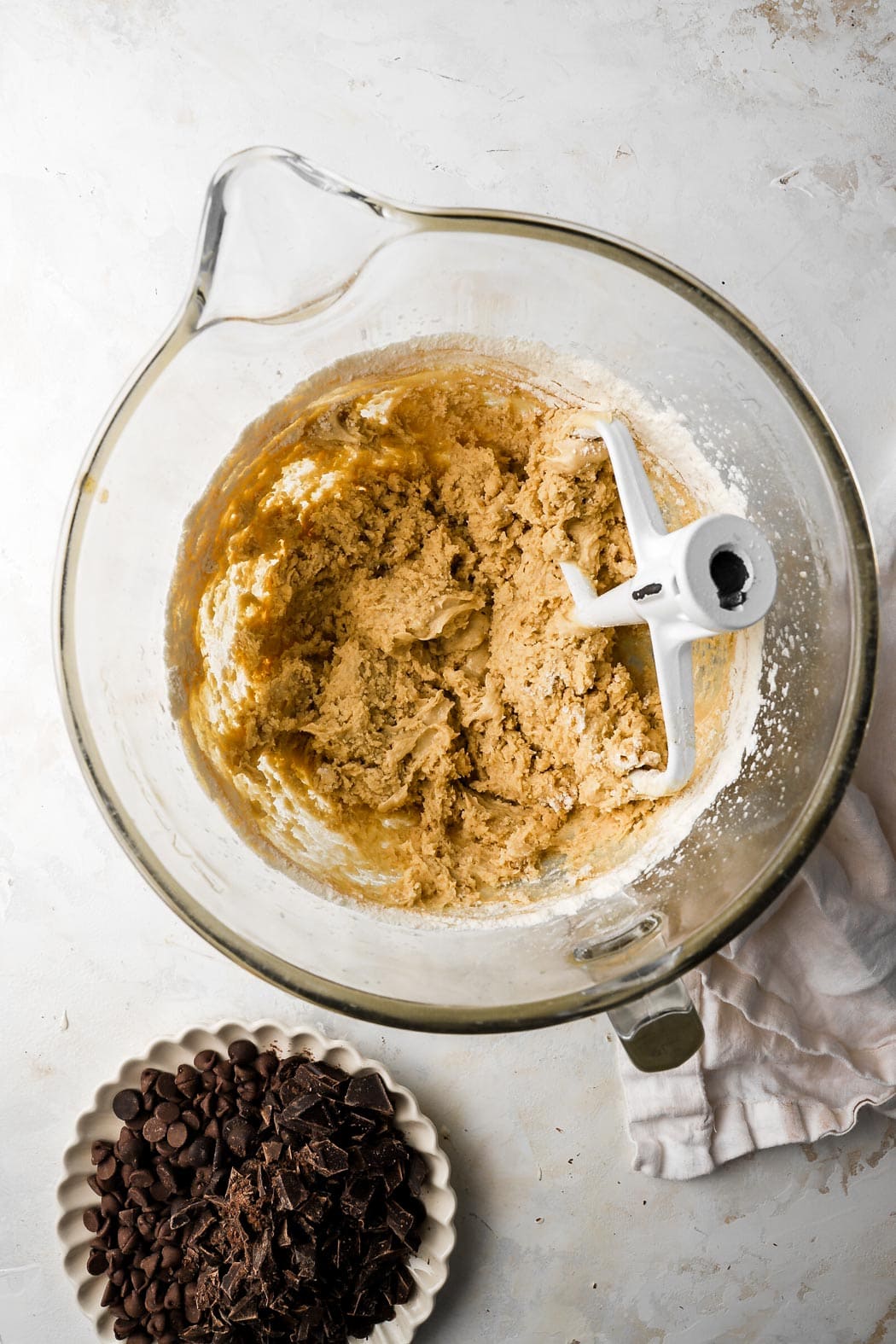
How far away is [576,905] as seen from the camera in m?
1.39

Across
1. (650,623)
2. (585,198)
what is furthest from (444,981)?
(585,198)

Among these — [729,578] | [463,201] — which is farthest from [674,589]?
[463,201]

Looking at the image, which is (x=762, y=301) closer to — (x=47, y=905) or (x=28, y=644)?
(x=28, y=644)

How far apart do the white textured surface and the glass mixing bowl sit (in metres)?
0.50

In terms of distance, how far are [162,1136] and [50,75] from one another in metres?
1.91

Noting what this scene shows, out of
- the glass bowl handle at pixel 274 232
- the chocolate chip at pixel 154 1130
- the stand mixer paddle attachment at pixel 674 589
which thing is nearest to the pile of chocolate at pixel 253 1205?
the chocolate chip at pixel 154 1130

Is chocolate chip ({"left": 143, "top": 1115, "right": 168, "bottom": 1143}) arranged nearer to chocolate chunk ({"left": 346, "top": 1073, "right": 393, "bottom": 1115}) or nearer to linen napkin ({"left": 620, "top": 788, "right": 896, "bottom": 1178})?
chocolate chunk ({"left": 346, "top": 1073, "right": 393, "bottom": 1115})

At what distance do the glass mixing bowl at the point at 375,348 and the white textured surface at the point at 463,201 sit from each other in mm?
504

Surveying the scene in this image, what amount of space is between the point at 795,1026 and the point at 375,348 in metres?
1.38

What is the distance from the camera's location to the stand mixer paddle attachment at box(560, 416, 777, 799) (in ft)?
3.58

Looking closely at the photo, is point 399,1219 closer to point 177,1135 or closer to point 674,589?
point 177,1135

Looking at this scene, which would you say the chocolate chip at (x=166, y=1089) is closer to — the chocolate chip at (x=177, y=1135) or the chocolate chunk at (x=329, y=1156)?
the chocolate chip at (x=177, y=1135)

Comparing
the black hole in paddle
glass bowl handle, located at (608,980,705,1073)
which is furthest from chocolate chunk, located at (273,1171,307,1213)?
the black hole in paddle

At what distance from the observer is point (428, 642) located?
1.52m
